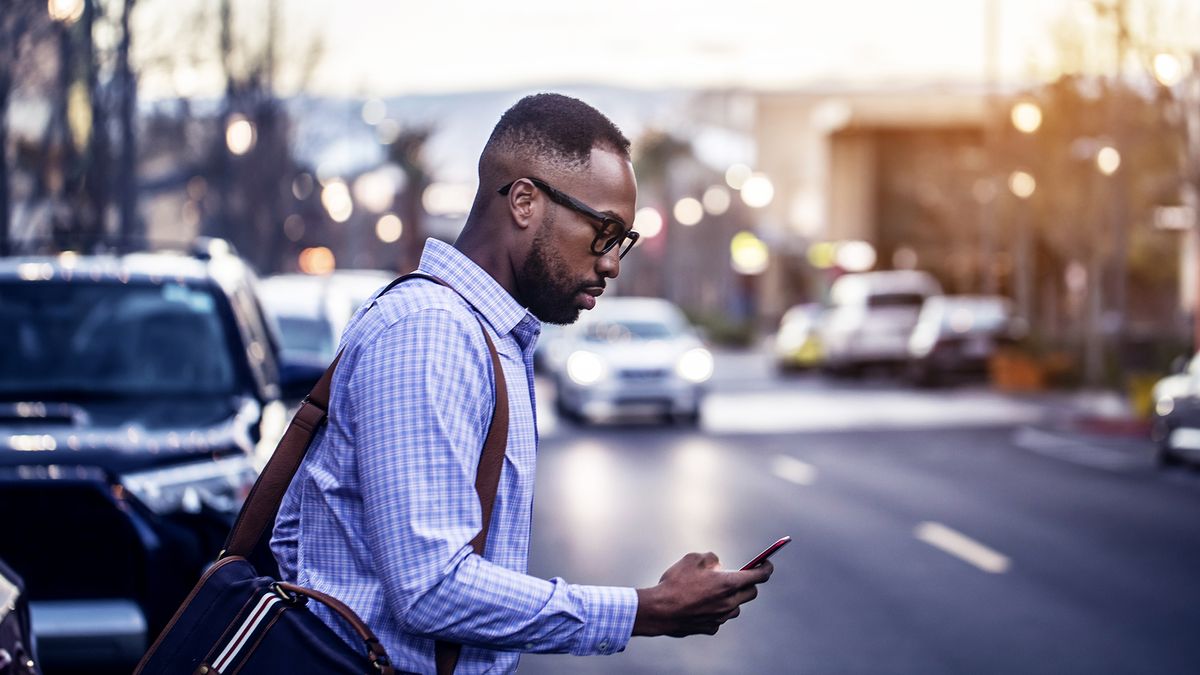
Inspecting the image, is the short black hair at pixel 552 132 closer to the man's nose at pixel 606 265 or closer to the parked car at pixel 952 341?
the man's nose at pixel 606 265

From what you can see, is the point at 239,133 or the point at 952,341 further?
A: the point at 239,133

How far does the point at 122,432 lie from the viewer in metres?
6.77

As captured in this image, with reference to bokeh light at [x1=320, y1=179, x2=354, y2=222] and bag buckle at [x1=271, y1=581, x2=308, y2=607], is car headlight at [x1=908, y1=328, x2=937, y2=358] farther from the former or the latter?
bag buckle at [x1=271, y1=581, x2=308, y2=607]

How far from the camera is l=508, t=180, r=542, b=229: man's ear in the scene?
2.93 metres

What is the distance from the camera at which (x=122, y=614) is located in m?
6.32

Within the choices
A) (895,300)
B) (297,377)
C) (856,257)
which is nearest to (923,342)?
(895,300)

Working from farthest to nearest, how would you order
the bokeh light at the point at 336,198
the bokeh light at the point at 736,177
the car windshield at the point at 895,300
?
the bokeh light at the point at 736,177 → the bokeh light at the point at 336,198 → the car windshield at the point at 895,300

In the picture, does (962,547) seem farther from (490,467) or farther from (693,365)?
(693,365)

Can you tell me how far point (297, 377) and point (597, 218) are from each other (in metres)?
5.01

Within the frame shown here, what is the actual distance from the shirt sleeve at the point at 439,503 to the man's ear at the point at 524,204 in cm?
24

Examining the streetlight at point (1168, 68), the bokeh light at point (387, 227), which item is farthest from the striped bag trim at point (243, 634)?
the bokeh light at point (387, 227)

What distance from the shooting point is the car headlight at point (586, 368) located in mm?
26156

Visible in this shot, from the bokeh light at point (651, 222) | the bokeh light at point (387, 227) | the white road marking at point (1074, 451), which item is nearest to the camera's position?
the white road marking at point (1074, 451)

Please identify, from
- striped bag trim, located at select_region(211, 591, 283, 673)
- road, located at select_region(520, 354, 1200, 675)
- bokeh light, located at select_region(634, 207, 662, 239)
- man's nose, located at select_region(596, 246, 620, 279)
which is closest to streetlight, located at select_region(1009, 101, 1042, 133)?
road, located at select_region(520, 354, 1200, 675)
